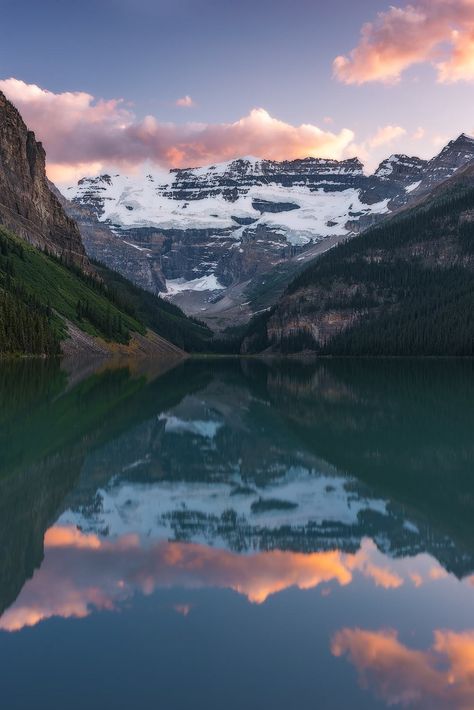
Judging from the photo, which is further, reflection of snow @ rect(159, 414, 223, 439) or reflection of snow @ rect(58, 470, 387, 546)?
reflection of snow @ rect(159, 414, 223, 439)

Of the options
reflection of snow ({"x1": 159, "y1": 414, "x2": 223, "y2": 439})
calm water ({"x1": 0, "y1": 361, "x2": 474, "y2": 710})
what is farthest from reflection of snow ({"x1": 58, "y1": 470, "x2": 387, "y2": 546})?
reflection of snow ({"x1": 159, "y1": 414, "x2": 223, "y2": 439})

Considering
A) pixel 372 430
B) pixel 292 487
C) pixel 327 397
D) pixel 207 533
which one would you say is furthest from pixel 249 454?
pixel 327 397

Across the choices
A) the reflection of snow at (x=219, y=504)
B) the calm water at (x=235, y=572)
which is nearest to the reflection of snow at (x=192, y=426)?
the calm water at (x=235, y=572)

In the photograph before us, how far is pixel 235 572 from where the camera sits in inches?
640

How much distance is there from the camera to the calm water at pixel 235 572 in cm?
1096

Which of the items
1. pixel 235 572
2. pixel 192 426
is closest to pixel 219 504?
pixel 235 572

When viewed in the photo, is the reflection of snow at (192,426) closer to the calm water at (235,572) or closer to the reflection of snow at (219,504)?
the calm water at (235,572)

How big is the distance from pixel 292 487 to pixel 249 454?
7348 millimetres

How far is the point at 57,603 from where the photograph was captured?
1414cm

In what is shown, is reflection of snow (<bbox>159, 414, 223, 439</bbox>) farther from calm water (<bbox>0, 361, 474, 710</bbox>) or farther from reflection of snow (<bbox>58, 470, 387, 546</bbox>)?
reflection of snow (<bbox>58, 470, 387, 546</bbox>)

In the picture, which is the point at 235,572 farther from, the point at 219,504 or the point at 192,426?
the point at 192,426

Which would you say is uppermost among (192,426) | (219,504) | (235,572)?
(235,572)

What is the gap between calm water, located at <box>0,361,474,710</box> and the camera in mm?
10961

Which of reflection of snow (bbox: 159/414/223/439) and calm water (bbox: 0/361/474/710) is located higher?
calm water (bbox: 0/361/474/710)
